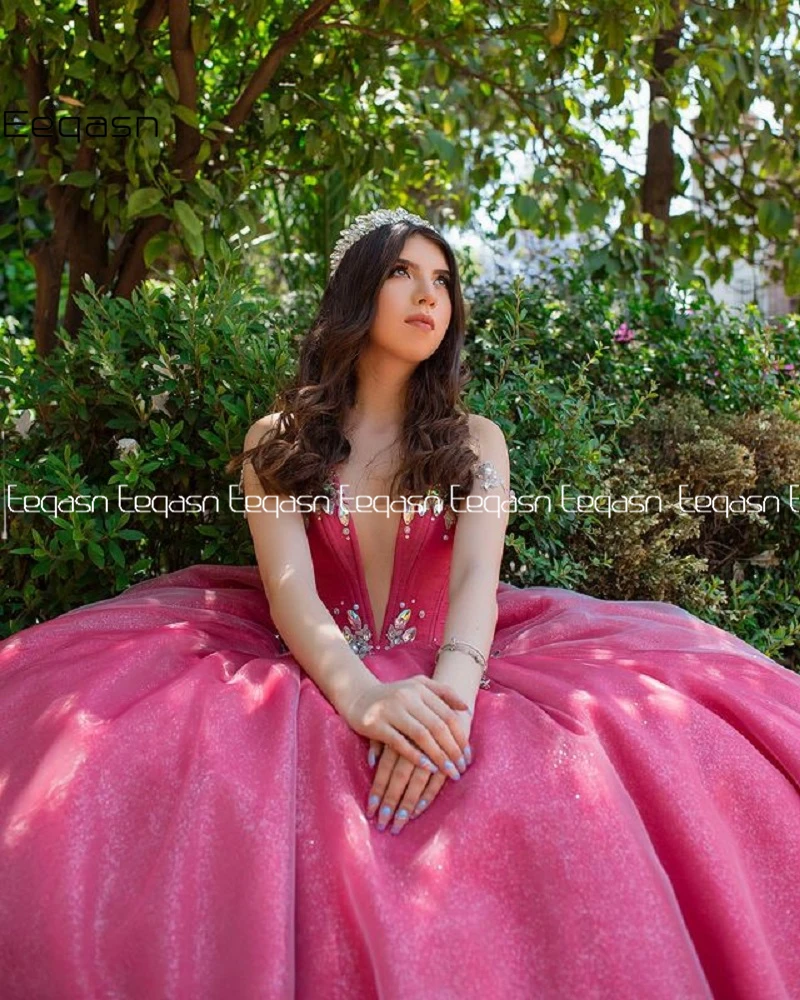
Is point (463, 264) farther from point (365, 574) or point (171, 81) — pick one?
point (365, 574)

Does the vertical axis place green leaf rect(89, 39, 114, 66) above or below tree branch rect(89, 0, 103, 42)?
below

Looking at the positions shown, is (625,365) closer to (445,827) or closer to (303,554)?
(303,554)

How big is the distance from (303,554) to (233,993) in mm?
1292

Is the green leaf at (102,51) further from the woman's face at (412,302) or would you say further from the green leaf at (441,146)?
the woman's face at (412,302)

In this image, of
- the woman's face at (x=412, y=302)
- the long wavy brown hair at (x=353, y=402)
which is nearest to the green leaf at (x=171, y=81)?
the long wavy brown hair at (x=353, y=402)

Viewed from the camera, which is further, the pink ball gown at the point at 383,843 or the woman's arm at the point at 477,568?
the woman's arm at the point at 477,568

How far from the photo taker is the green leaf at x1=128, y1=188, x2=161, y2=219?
372 cm

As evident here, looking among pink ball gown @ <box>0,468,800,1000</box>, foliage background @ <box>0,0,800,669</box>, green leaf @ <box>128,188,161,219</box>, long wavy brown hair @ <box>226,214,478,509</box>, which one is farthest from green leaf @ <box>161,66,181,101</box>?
pink ball gown @ <box>0,468,800,1000</box>

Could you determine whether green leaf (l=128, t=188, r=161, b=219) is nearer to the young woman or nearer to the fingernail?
the young woman

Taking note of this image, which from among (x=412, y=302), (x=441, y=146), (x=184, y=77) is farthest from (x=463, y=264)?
(x=412, y=302)

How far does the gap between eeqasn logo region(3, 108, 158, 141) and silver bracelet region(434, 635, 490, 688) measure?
7.79 feet

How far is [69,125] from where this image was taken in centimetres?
431

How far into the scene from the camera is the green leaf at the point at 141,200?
146 inches

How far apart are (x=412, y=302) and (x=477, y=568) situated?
2.45 ft
